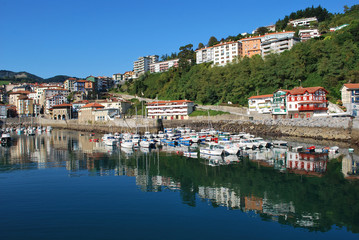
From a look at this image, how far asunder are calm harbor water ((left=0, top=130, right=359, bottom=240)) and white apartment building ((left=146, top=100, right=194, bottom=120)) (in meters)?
37.1

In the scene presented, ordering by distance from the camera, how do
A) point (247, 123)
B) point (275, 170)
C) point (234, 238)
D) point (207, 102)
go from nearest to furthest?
point (234, 238), point (275, 170), point (247, 123), point (207, 102)

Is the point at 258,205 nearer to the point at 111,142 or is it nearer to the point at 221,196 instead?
the point at 221,196

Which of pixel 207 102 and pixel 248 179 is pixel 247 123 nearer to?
pixel 207 102

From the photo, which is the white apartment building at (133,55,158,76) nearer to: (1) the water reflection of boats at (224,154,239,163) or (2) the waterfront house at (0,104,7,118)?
(2) the waterfront house at (0,104,7,118)

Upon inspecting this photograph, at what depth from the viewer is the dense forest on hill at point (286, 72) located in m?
51.2

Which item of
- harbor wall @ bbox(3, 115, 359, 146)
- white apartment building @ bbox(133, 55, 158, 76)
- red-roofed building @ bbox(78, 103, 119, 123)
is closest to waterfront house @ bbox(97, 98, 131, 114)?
red-roofed building @ bbox(78, 103, 119, 123)

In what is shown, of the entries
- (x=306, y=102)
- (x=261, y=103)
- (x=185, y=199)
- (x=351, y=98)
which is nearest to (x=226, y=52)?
(x=261, y=103)

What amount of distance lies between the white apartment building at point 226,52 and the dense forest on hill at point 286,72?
11.1 feet

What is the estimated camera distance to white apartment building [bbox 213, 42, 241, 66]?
8144 cm

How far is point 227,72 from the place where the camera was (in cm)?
7219

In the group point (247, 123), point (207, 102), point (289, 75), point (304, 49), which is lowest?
point (247, 123)

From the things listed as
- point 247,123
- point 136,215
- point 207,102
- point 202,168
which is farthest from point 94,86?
point 136,215

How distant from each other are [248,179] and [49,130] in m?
70.4

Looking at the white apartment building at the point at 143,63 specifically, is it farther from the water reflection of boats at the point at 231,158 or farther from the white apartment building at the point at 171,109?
the water reflection of boats at the point at 231,158
